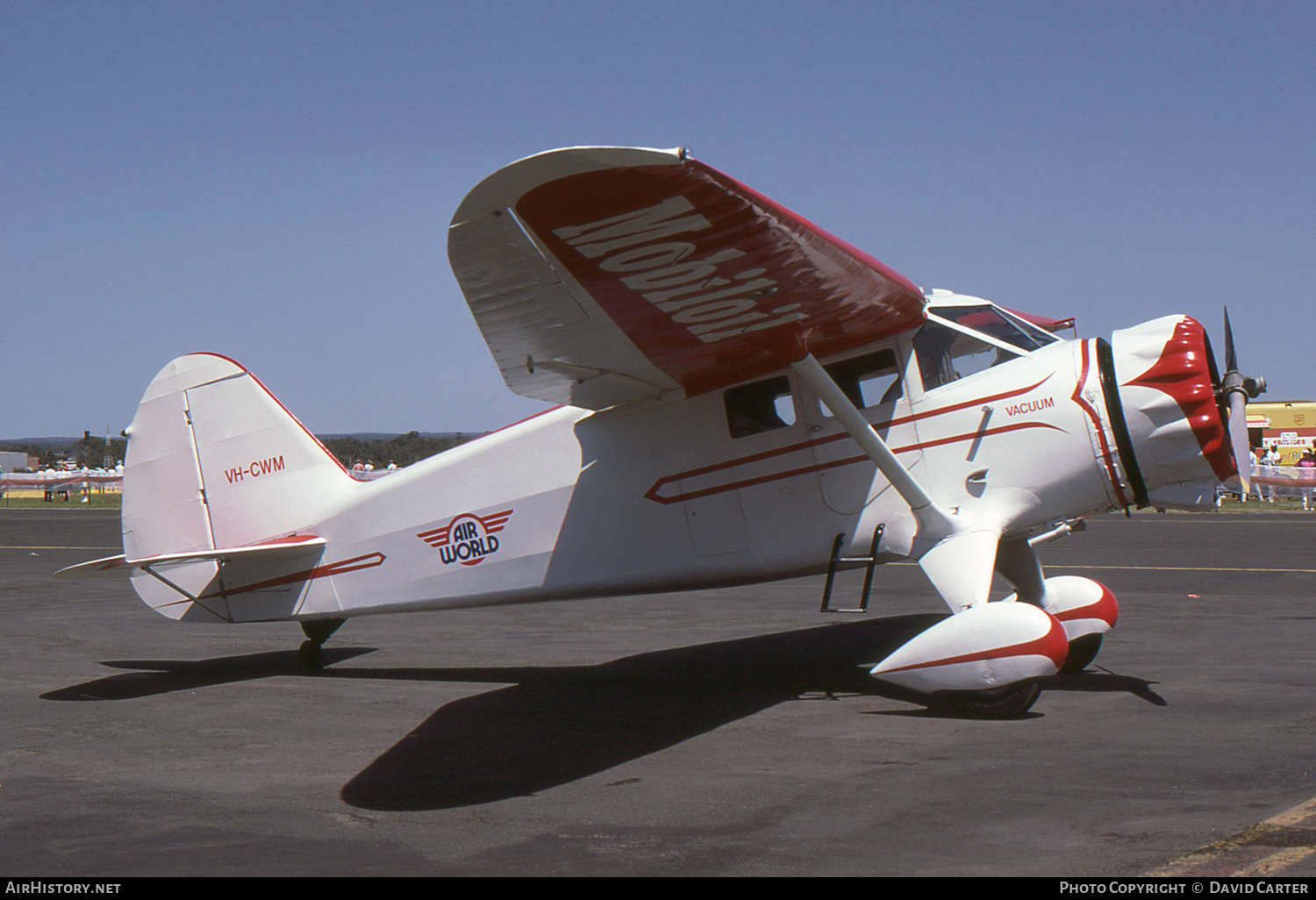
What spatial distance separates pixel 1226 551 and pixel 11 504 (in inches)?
2345

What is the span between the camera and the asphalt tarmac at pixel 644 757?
Answer: 422 centimetres

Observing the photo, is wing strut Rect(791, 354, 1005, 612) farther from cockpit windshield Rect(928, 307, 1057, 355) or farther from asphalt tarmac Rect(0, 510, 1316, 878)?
cockpit windshield Rect(928, 307, 1057, 355)

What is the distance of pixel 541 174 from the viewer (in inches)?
170

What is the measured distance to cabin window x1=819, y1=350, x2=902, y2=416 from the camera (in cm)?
750

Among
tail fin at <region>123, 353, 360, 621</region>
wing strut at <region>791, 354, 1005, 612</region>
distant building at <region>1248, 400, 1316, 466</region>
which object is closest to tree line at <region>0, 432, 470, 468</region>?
distant building at <region>1248, 400, 1316, 466</region>

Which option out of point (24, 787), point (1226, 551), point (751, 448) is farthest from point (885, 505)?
point (1226, 551)

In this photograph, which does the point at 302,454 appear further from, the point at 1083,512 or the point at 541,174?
the point at 1083,512

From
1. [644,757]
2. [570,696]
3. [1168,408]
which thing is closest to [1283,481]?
[1168,408]

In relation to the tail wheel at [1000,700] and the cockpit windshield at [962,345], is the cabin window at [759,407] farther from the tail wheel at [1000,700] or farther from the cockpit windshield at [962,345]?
the tail wheel at [1000,700]

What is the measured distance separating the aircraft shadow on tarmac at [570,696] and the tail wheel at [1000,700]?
381mm

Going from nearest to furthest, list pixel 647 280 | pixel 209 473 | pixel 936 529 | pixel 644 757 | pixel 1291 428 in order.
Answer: pixel 647 280 < pixel 644 757 < pixel 936 529 < pixel 209 473 < pixel 1291 428

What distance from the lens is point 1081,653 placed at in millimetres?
8016

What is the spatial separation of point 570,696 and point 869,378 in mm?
3243

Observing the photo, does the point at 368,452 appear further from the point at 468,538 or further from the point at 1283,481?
→ the point at 468,538
